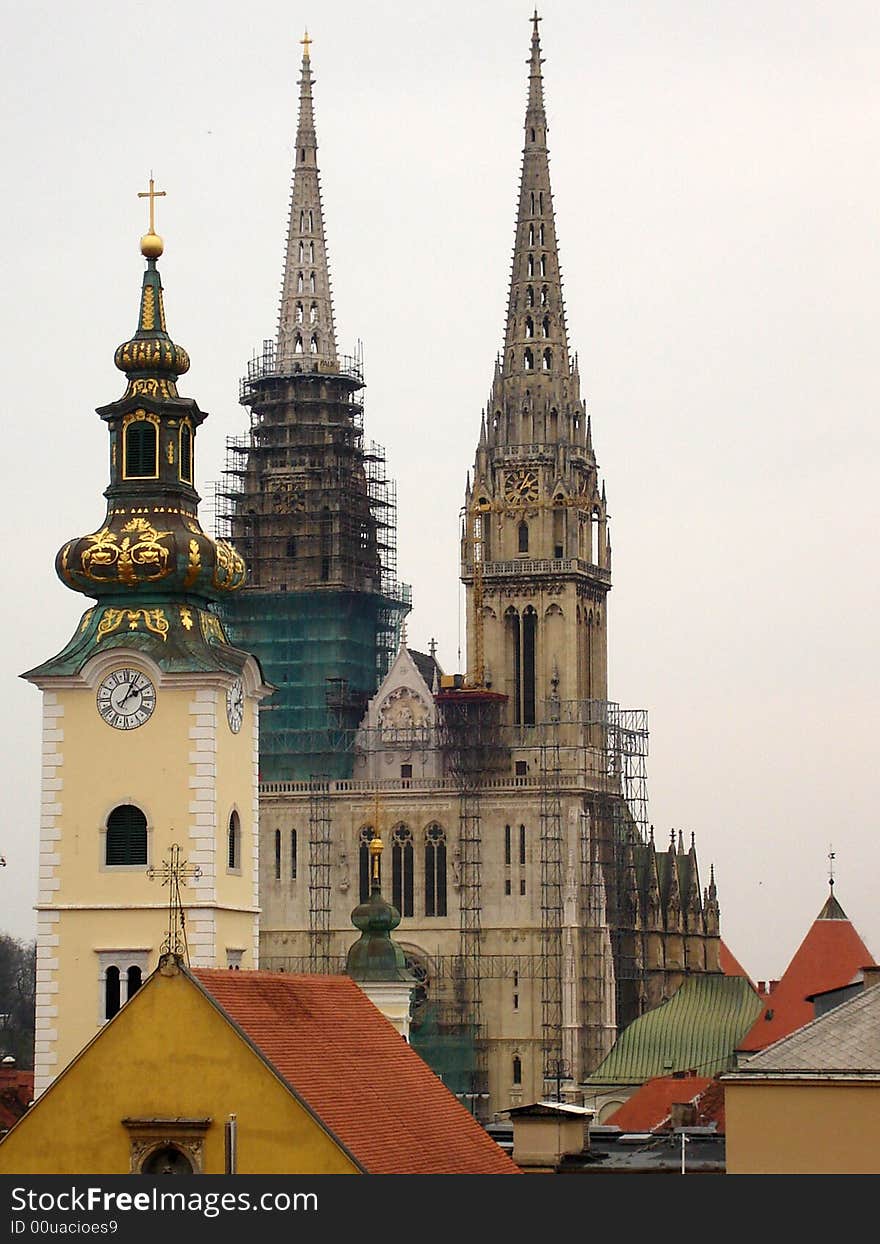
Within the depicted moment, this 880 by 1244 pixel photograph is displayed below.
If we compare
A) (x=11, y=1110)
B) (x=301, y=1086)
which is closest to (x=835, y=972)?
(x=11, y=1110)

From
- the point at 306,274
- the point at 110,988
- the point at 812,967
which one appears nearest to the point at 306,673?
the point at 306,274

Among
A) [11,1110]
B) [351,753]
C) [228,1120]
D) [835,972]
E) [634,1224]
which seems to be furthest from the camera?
[351,753]

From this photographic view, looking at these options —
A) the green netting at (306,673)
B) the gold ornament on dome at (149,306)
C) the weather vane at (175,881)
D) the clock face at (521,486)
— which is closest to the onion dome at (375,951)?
the gold ornament on dome at (149,306)

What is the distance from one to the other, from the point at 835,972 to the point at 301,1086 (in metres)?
86.7

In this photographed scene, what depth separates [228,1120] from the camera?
138 feet

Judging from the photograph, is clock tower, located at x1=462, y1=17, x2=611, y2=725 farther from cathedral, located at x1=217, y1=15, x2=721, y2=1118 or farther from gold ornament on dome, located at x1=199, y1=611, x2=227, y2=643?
gold ornament on dome, located at x1=199, y1=611, x2=227, y2=643

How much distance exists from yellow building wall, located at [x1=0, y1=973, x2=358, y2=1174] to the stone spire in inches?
3899

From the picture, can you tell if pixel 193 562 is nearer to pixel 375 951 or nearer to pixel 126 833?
pixel 126 833

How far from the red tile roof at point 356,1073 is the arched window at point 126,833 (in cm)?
535

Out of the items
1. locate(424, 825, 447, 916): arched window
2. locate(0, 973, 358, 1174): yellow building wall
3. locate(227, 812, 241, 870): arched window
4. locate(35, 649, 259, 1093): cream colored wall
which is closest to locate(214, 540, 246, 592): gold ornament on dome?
locate(35, 649, 259, 1093): cream colored wall

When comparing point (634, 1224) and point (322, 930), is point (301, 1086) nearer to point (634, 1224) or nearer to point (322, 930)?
point (634, 1224)

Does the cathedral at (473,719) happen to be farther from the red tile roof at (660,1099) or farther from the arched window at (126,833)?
the arched window at (126,833)

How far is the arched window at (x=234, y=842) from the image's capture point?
55.2m

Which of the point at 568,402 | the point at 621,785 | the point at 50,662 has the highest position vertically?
the point at 568,402
